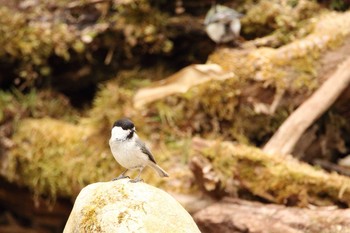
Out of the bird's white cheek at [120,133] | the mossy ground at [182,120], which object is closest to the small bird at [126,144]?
the bird's white cheek at [120,133]

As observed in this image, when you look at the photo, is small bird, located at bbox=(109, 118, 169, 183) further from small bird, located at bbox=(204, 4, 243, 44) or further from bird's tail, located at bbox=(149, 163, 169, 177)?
small bird, located at bbox=(204, 4, 243, 44)

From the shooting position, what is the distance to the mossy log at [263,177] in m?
5.53

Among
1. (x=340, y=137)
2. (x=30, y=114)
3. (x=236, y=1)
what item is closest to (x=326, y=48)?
(x=340, y=137)

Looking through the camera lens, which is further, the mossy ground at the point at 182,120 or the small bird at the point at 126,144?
the mossy ground at the point at 182,120

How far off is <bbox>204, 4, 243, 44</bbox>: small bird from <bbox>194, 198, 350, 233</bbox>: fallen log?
2331 millimetres

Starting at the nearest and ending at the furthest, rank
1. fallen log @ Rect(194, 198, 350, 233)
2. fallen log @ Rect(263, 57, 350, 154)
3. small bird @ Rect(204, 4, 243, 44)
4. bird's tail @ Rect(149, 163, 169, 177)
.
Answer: bird's tail @ Rect(149, 163, 169, 177) < fallen log @ Rect(194, 198, 350, 233) < fallen log @ Rect(263, 57, 350, 154) < small bird @ Rect(204, 4, 243, 44)

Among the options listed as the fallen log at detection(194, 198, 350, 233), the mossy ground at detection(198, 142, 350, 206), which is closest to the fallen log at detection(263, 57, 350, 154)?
the mossy ground at detection(198, 142, 350, 206)

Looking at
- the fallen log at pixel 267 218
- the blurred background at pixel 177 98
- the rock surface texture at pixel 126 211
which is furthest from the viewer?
the blurred background at pixel 177 98

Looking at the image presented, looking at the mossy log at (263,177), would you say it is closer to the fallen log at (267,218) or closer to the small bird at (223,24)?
the fallen log at (267,218)

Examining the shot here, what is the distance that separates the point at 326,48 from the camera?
272 inches

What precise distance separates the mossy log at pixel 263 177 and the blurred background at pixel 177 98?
0.03ft

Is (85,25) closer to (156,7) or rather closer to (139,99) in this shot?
(156,7)

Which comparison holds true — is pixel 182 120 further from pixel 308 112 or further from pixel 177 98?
pixel 308 112

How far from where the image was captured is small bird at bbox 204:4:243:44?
289 inches
